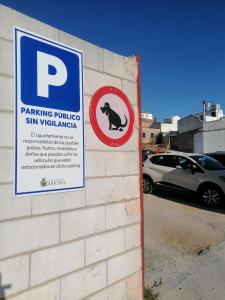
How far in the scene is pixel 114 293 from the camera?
12.2ft

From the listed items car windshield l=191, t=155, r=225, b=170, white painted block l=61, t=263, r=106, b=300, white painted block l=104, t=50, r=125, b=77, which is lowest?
white painted block l=61, t=263, r=106, b=300

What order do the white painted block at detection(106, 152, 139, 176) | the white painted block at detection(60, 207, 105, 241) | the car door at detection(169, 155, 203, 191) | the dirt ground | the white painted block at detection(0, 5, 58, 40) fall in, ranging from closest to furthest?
the white painted block at detection(0, 5, 58, 40)
the white painted block at detection(60, 207, 105, 241)
the white painted block at detection(106, 152, 139, 176)
the dirt ground
the car door at detection(169, 155, 203, 191)

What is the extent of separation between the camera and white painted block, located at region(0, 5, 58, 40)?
2.87 meters

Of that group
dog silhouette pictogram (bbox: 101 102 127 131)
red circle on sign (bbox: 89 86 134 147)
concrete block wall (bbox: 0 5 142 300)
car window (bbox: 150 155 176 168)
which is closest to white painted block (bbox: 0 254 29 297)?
concrete block wall (bbox: 0 5 142 300)

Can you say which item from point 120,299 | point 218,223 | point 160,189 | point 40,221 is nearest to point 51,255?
point 40,221

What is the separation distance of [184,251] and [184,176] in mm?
5243

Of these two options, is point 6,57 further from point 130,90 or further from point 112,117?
point 130,90

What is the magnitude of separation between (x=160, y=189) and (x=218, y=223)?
3616 mm

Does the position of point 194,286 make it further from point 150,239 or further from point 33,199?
point 33,199

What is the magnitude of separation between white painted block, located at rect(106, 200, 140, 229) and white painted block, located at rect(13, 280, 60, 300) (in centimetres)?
→ 82

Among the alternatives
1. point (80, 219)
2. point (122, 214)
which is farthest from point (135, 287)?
point (80, 219)

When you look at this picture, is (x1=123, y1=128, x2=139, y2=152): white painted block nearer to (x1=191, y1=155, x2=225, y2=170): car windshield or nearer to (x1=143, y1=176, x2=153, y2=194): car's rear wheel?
(x1=191, y1=155, x2=225, y2=170): car windshield

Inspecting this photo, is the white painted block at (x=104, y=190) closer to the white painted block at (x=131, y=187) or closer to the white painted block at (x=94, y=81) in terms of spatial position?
the white painted block at (x=131, y=187)

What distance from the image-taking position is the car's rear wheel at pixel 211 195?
34.9 feet
